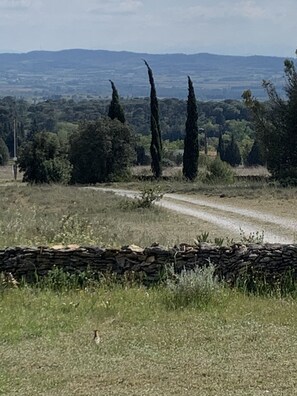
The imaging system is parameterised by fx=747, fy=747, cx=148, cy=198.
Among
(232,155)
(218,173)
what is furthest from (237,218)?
(232,155)

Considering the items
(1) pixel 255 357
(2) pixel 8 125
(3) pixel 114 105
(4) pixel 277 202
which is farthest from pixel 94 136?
(2) pixel 8 125

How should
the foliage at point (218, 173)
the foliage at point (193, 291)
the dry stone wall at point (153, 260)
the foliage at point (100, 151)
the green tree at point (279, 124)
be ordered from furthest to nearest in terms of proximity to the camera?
the foliage at point (100, 151) < the foliage at point (218, 173) < the green tree at point (279, 124) < the dry stone wall at point (153, 260) < the foliage at point (193, 291)

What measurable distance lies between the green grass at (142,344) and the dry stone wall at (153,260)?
576 mm

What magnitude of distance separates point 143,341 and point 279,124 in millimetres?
28530

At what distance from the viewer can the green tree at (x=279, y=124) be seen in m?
33.6

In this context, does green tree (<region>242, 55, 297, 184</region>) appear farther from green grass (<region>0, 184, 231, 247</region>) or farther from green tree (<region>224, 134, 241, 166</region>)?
green tree (<region>224, 134, 241, 166</region>)

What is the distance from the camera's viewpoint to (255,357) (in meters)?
5.92

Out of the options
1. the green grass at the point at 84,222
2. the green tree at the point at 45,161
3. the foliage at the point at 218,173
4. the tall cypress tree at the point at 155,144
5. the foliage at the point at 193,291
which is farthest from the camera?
the tall cypress tree at the point at 155,144

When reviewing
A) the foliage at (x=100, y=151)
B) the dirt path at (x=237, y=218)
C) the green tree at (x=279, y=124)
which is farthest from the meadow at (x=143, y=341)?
the foliage at (x=100, y=151)

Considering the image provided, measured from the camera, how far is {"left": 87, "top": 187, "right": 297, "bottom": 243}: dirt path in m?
17.4

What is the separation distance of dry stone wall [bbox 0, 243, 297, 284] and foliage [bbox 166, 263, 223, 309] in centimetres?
85

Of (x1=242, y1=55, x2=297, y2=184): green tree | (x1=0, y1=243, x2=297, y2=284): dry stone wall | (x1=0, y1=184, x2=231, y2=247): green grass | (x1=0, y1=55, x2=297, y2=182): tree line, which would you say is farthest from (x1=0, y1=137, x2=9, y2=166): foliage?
(x1=0, y1=243, x2=297, y2=284): dry stone wall

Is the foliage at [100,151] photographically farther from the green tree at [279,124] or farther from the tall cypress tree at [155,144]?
the green tree at [279,124]

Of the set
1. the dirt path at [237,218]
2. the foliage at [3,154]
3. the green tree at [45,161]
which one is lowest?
the foliage at [3,154]
